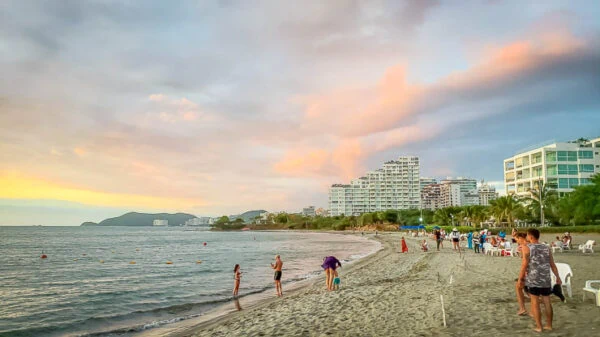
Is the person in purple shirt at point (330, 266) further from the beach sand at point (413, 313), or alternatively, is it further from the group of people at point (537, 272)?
the group of people at point (537, 272)

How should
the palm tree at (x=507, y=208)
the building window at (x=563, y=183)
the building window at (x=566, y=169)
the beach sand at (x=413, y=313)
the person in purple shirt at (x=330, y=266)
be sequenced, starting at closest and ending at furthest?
1. the beach sand at (x=413, y=313)
2. the person in purple shirt at (x=330, y=266)
3. the palm tree at (x=507, y=208)
4. the building window at (x=563, y=183)
5. the building window at (x=566, y=169)

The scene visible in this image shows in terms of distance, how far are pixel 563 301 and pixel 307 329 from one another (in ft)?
20.4

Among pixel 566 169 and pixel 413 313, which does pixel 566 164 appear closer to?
pixel 566 169

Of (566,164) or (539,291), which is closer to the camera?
(539,291)

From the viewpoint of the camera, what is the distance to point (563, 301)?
9.88m

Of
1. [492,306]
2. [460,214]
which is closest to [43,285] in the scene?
[492,306]

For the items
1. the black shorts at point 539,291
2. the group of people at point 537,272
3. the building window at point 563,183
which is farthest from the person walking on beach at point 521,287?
the building window at point 563,183

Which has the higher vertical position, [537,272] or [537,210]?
[537,272]

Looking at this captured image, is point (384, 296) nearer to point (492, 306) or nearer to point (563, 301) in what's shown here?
point (492, 306)

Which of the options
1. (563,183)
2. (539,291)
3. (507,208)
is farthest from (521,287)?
(563,183)

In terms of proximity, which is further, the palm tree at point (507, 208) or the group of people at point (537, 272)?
the palm tree at point (507, 208)

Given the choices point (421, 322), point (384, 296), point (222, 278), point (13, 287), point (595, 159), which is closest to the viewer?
point (421, 322)

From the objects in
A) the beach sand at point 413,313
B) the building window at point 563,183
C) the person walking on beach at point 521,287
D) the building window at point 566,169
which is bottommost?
the beach sand at point 413,313

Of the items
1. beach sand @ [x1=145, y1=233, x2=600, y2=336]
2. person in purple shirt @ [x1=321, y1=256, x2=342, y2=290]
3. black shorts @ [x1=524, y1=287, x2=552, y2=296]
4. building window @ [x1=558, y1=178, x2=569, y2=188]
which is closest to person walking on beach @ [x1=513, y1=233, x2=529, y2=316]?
beach sand @ [x1=145, y1=233, x2=600, y2=336]
